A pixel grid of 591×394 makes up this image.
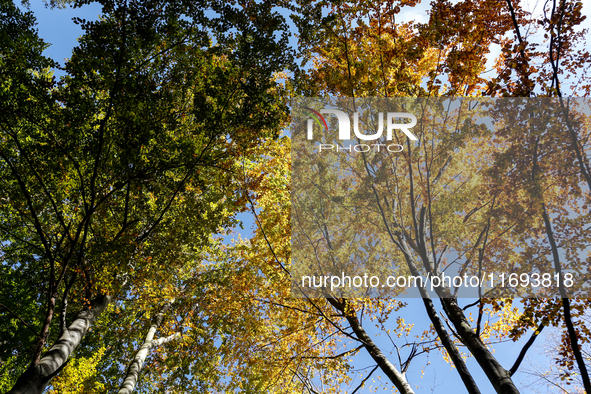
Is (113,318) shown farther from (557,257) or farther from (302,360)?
(557,257)

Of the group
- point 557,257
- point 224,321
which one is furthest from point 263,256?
point 557,257

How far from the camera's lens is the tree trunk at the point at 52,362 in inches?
150

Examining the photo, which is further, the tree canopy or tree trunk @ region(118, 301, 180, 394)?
tree trunk @ region(118, 301, 180, 394)

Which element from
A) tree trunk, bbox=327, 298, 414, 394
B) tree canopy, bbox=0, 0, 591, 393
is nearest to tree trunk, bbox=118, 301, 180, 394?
tree canopy, bbox=0, 0, 591, 393

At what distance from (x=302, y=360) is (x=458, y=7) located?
8518mm

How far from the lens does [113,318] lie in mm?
11484

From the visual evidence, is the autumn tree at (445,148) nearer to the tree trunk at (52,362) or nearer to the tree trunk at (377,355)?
the tree trunk at (377,355)

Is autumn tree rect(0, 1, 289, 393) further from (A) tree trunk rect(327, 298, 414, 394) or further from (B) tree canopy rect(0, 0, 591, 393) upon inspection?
(A) tree trunk rect(327, 298, 414, 394)

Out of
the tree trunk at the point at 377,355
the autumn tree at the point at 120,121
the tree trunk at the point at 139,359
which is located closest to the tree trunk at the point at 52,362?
the autumn tree at the point at 120,121

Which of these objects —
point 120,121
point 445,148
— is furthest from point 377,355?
point 120,121

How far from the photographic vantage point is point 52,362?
4184 millimetres

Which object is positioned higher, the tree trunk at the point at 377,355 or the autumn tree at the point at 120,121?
the autumn tree at the point at 120,121

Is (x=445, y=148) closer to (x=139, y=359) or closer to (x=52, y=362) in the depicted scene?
(x=52, y=362)

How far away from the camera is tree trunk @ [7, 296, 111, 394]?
3.81 m
